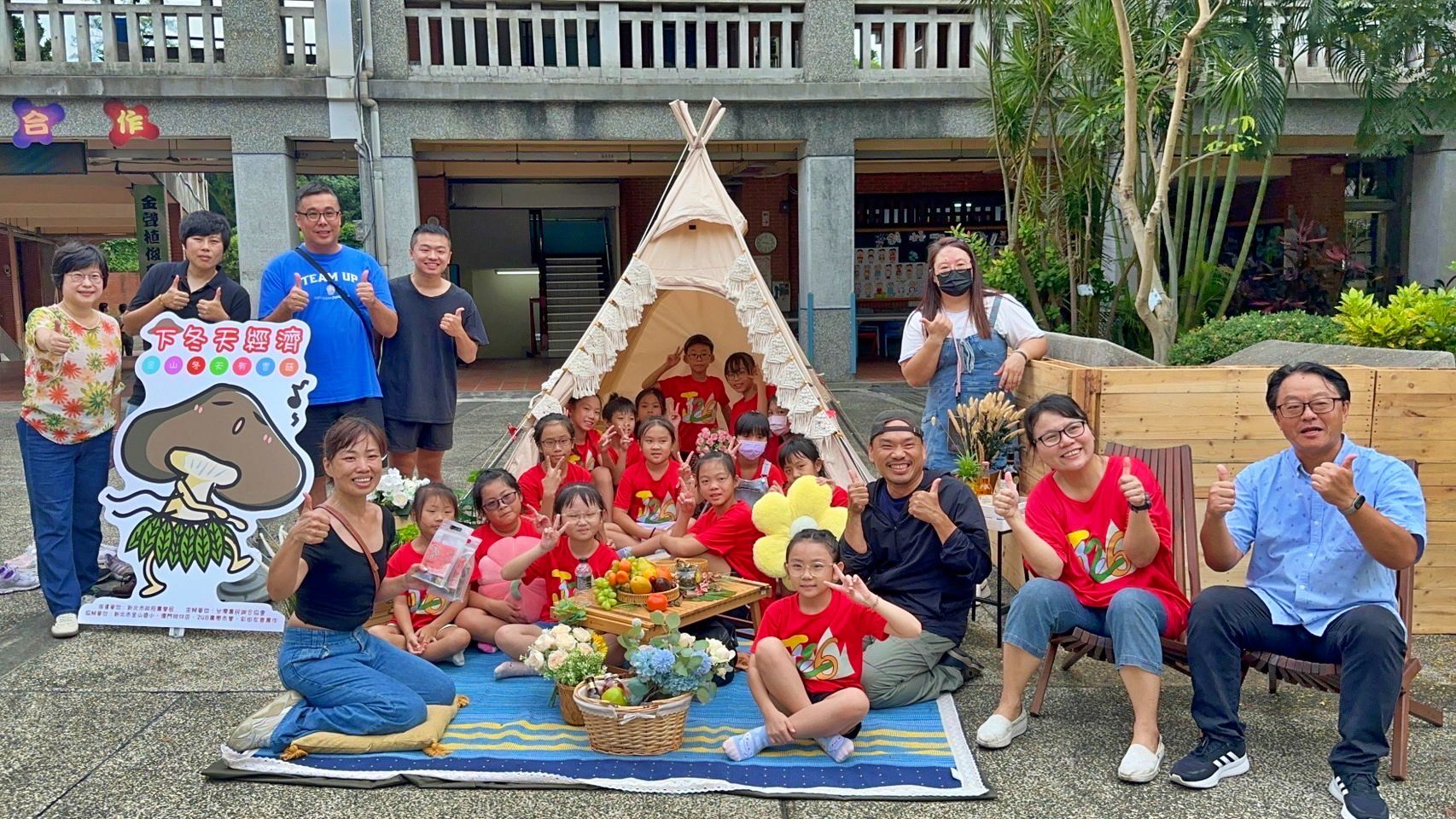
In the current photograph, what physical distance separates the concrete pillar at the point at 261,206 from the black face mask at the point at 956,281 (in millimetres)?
7823

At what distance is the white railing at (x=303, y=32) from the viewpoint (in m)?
10.1

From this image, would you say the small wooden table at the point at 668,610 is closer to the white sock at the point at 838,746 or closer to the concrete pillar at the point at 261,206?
the white sock at the point at 838,746

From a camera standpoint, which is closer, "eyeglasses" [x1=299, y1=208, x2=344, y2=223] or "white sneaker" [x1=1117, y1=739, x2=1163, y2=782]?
"white sneaker" [x1=1117, y1=739, x2=1163, y2=782]

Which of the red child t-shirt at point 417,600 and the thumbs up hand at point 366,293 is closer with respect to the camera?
the red child t-shirt at point 417,600

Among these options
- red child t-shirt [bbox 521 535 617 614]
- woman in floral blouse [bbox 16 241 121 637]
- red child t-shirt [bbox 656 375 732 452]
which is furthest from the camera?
red child t-shirt [bbox 656 375 732 452]

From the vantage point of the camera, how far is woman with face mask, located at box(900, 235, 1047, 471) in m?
4.32

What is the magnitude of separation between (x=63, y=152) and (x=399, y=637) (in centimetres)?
949

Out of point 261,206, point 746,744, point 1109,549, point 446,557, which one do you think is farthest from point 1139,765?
point 261,206

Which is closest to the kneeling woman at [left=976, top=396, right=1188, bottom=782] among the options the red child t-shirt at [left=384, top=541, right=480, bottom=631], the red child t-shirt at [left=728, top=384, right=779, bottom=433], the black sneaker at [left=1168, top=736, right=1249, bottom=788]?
the black sneaker at [left=1168, top=736, right=1249, bottom=788]

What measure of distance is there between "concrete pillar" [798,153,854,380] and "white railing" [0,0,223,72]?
6007mm

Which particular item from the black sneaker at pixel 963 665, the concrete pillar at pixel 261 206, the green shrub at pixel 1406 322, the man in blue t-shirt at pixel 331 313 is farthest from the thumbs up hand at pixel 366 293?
the concrete pillar at pixel 261 206

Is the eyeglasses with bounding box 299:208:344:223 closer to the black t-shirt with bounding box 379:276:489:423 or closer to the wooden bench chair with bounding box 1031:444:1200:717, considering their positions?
the black t-shirt with bounding box 379:276:489:423

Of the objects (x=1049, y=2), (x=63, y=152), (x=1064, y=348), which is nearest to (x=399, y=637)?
(x=1064, y=348)

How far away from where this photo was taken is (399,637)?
3.85m
